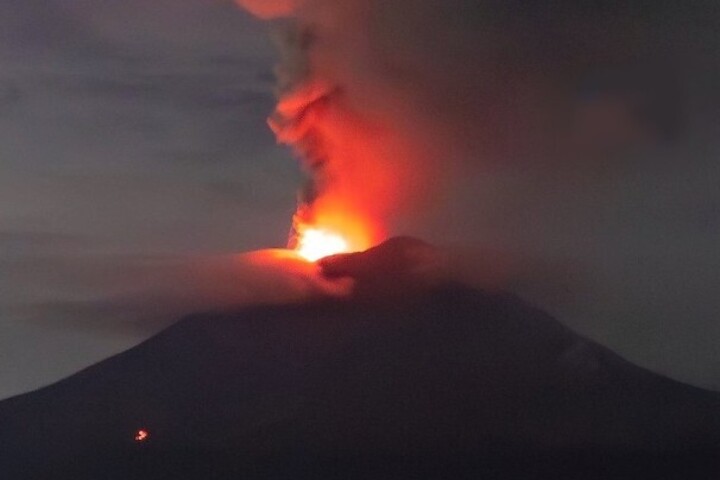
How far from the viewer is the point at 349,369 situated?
23.5m

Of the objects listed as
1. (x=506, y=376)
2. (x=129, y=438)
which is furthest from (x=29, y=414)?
(x=506, y=376)

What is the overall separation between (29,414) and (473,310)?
8.61 m

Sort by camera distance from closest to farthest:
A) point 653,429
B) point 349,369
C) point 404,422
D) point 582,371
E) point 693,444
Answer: point 693,444
point 653,429
point 404,422
point 582,371
point 349,369

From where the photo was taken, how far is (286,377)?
79.3ft

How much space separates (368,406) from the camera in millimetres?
20406

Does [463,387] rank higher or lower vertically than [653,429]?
higher

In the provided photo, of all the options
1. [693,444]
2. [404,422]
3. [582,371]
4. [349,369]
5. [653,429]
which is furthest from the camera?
[349,369]

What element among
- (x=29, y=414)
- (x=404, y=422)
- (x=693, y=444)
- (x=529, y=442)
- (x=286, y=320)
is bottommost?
(x=693, y=444)

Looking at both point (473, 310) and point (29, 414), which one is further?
point (473, 310)

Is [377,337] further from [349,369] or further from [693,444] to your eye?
[693,444]

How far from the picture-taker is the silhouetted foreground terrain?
→ 51.3 feet

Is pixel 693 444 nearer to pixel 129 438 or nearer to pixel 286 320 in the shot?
pixel 129 438

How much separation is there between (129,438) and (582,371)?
734 cm

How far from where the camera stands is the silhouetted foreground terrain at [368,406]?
15625mm
